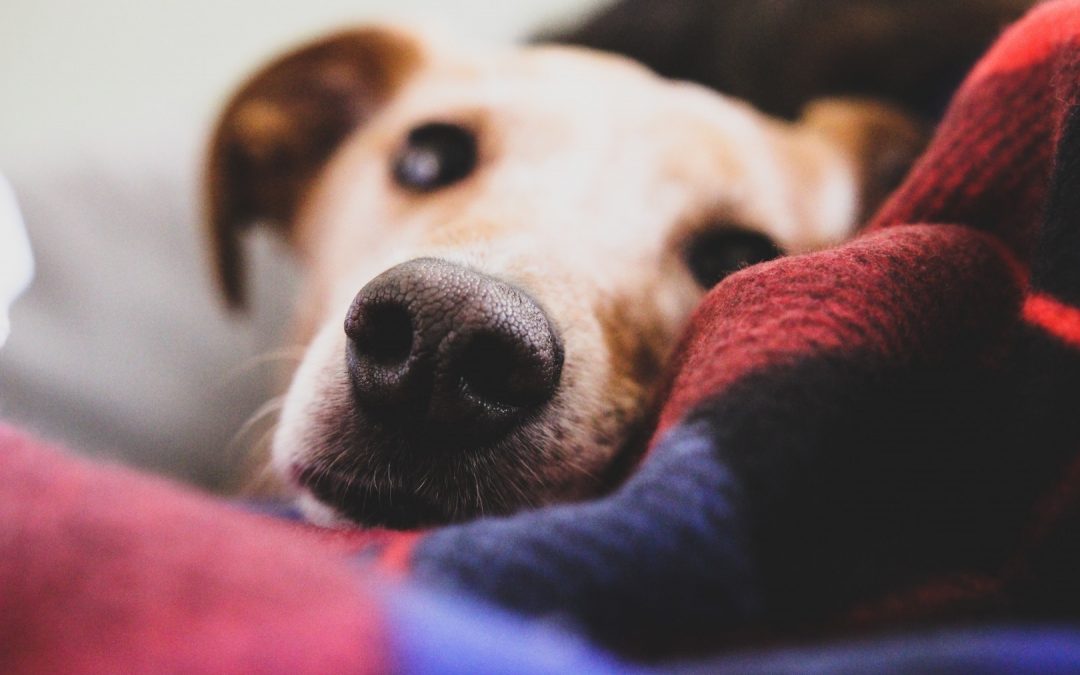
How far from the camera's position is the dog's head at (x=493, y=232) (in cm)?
60

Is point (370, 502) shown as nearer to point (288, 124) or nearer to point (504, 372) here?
point (504, 372)

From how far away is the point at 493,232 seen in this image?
781 millimetres

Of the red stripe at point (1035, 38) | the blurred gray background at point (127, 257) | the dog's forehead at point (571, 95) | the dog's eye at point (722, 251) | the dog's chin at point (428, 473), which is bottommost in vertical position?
the blurred gray background at point (127, 257)

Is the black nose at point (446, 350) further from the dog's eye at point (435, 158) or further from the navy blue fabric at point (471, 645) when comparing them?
the dog's eye at point (435, 158)

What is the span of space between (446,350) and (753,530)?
25 cm

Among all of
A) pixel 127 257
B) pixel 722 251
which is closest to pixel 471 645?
pixel 722 251

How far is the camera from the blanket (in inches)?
12.0

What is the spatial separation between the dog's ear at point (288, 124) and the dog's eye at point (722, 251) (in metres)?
0.58

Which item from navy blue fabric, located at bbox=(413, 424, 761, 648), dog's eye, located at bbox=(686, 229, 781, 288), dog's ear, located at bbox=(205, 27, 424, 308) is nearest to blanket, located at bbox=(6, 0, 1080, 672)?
navy blue fabric, located at bbox=(413, 424, 761, 648)

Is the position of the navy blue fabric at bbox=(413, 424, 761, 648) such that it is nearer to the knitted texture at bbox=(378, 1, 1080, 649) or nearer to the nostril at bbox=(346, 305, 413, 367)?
the knitted texture at bbox=(378, 1, 1080, 649)

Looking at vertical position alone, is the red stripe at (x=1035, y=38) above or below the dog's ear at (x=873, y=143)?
above

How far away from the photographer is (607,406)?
2.28 ft

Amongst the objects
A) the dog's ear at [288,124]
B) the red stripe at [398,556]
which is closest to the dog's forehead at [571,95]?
the dog's ear at [288,124]

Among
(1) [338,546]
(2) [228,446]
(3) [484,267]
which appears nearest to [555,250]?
(3) [484,267]
